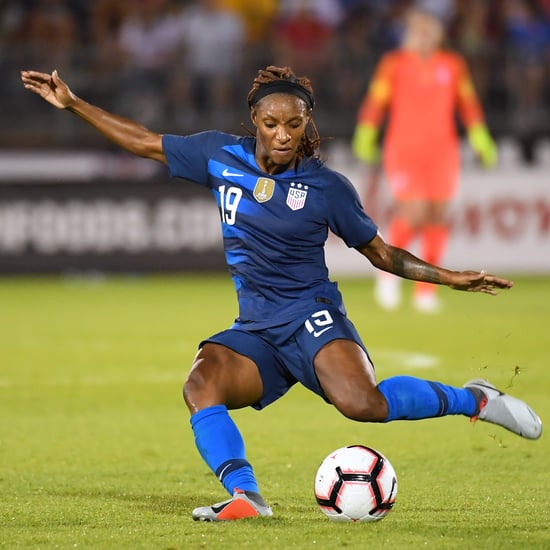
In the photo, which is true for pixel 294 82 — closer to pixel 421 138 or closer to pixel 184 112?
pixel 421 138

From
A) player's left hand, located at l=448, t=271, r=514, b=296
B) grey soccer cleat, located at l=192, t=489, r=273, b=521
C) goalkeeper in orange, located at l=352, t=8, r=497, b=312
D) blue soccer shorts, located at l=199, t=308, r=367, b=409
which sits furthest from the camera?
goalkeeper in orange, located at l=352, t=8, r=497, b=312

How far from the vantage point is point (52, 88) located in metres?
5.84

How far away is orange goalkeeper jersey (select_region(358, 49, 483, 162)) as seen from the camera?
13.6 meters

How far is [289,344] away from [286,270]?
0.33 m

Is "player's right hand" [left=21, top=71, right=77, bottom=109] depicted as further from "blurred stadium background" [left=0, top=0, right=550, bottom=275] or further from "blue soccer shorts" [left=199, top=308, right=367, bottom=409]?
"blurred stadium background" [left=0, top=0, right=550, bottom=275]

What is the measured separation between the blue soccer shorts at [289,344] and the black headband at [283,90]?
0.90 m

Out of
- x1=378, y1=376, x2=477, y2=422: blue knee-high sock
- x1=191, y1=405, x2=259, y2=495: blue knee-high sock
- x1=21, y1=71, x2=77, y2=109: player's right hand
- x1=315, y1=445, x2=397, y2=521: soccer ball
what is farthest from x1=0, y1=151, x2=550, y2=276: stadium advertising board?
x1=315, y1=445, x2=397, y2=521: soccer ball

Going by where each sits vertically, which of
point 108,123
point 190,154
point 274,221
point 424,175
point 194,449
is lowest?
point 194,449

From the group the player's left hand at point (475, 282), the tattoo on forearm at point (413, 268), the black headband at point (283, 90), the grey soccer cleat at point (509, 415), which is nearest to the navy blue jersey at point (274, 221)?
the tattoo on forearm at point (413, 268)

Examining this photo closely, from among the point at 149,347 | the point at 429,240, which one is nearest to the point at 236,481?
the point at 149,347

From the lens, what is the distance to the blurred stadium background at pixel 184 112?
16547mm

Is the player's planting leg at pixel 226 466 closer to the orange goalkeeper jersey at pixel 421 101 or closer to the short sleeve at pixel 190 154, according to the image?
the short sleeve at pixel 190 154

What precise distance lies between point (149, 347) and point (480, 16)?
8644mm

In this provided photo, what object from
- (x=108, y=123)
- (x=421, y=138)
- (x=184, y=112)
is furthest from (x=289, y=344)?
(x=184, y=112)
